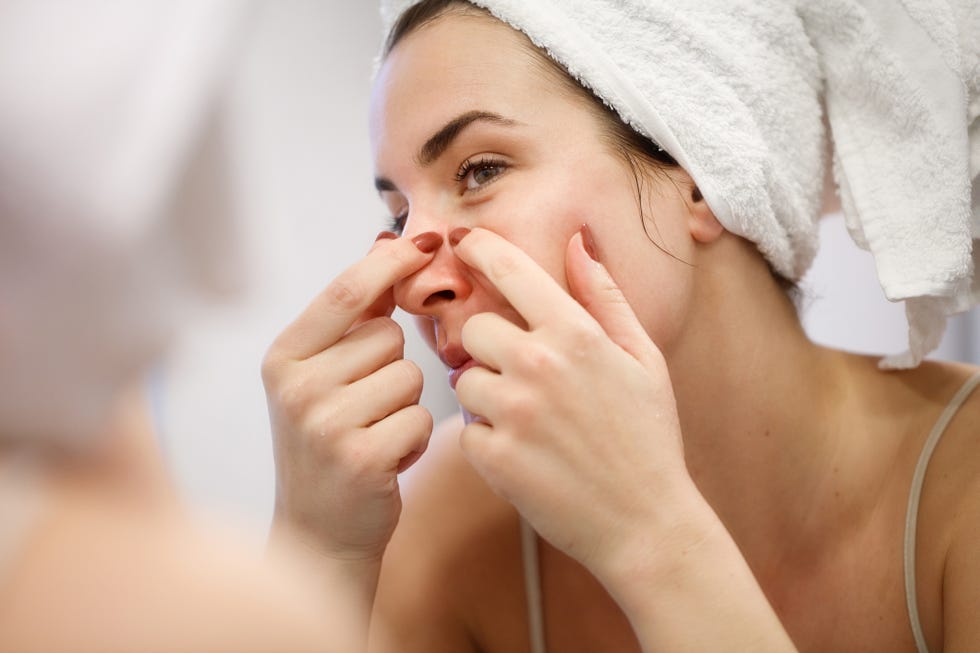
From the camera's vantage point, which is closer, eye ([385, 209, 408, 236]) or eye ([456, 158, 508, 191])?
eye ([456, 158, 508, 191])

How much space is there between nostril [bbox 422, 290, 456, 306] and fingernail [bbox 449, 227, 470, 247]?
0.15ft

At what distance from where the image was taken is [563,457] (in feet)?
1.92

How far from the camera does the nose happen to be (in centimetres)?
72

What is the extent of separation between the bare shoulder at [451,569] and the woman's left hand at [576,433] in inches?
15.7

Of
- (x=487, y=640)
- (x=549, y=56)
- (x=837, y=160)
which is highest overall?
(x=549, y=56)

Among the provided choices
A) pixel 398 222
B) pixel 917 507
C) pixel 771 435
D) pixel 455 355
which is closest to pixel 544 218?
pixel 455 355

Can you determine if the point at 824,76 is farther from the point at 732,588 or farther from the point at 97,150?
the point at 97,150

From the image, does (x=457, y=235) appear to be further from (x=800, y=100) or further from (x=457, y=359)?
(x=800, y=100)

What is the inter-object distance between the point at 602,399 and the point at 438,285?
208mm

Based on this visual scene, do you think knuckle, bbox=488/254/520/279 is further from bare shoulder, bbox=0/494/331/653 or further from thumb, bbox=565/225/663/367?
bare shoulder, bbox=0/494/331/653

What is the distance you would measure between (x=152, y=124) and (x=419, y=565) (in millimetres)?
727

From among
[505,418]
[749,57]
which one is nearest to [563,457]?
[505,418]

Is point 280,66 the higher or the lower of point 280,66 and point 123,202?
the higher

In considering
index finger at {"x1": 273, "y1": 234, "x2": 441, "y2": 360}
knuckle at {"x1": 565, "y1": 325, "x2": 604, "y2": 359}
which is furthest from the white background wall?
knuckle at {"x1": 565, "y1": 325, "x2": 604, "y2": 359}
